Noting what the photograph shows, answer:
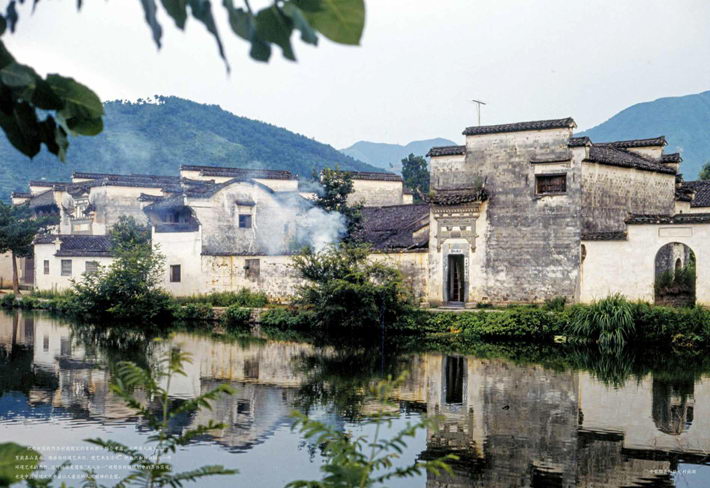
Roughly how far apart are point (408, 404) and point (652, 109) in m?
172

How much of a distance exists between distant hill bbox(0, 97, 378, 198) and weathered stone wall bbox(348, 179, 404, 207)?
81.6 ft

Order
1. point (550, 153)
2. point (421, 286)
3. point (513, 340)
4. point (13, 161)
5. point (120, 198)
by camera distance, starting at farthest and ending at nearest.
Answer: point (13, 161) < point (120, 198) < point (421, 286) < point (550, 153) < point (513, 340)

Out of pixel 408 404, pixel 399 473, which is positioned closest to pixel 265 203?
pixel 408 404

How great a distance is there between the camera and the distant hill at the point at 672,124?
15012cm

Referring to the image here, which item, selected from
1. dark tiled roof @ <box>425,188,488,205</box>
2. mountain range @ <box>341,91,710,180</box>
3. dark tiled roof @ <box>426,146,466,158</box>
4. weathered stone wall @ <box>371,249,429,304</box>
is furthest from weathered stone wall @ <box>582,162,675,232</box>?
mountain range @ <box>341,91,710,180</box>

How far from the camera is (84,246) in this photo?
104 feet

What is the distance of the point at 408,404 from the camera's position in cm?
1130

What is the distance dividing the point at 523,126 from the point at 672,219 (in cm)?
447

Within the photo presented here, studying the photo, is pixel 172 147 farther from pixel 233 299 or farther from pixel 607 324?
pixel 607 324

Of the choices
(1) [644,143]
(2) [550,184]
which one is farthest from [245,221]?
(1) [644,143]

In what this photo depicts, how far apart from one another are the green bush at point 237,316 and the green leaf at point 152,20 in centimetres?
2167

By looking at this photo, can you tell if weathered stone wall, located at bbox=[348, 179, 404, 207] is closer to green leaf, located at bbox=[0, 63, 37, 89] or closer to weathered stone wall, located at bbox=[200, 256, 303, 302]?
weathered stone wall, located at bbox=[200, 256, 303, 302]

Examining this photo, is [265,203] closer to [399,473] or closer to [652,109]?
[399,473]

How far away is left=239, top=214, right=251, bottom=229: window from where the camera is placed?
2809 cm
